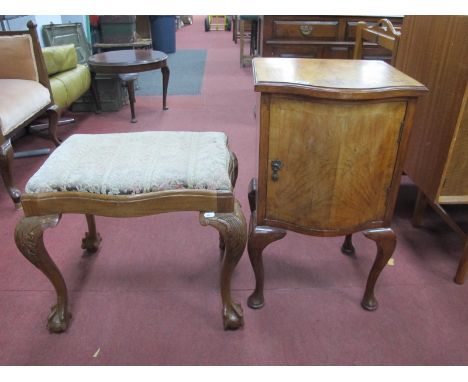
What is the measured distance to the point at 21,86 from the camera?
2225 mm

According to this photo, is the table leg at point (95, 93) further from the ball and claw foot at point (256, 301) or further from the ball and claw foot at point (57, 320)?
the ball and claw foot at point (256, 301)

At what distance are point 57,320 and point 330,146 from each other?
40.1 inches

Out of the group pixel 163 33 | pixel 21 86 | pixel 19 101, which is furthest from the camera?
pixel 163 33

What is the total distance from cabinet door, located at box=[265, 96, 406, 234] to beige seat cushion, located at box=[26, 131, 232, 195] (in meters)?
0.19

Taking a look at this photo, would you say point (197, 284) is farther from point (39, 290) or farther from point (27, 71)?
point (27, 71)

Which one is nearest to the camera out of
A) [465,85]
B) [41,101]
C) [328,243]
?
[465,85]

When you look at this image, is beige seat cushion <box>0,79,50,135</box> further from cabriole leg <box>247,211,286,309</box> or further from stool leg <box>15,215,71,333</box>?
cabriole leg <box>247,211,286,309</box>

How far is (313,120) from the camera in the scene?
3.29ft

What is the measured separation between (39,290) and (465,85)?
5.42 feet

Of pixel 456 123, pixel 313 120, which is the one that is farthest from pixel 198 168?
pixel 456 123

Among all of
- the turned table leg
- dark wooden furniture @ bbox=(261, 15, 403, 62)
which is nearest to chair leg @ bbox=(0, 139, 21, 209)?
dark wooden furniture @ bbox=(261, 15, 403, 62)

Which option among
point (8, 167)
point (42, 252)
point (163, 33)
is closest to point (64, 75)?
point (8, 167)

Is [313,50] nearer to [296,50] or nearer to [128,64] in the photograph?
[296,50]

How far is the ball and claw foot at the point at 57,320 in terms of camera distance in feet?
4.05
